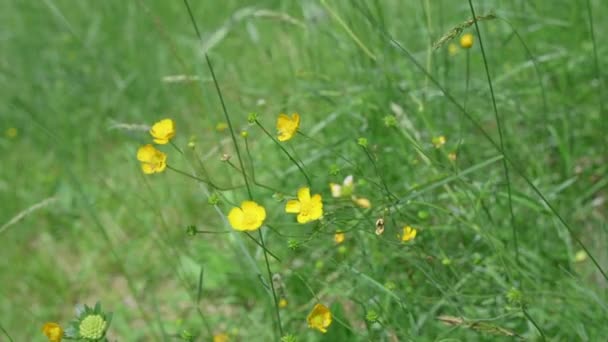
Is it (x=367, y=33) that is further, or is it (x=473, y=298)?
(x=367, y=33)

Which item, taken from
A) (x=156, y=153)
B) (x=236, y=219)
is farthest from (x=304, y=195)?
(x=156, y=153)

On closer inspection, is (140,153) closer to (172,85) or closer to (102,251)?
(102,251)

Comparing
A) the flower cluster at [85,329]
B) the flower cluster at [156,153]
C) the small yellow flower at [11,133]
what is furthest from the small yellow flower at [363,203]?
the small yellow flower at [11,133]

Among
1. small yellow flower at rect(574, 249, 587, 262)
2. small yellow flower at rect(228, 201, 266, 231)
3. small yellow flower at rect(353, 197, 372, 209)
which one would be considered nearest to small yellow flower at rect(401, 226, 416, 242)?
small yellow flower at rect(353, 197, 372, 209)

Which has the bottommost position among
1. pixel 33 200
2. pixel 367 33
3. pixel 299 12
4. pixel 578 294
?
pixel 578 294

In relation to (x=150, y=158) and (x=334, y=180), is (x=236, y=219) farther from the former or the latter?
(x=334, y=180)

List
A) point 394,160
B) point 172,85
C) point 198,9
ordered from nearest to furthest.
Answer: point 394,160 → point 172,85 → point 198,9

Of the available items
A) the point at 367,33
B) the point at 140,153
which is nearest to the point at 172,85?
the point at 367,33
